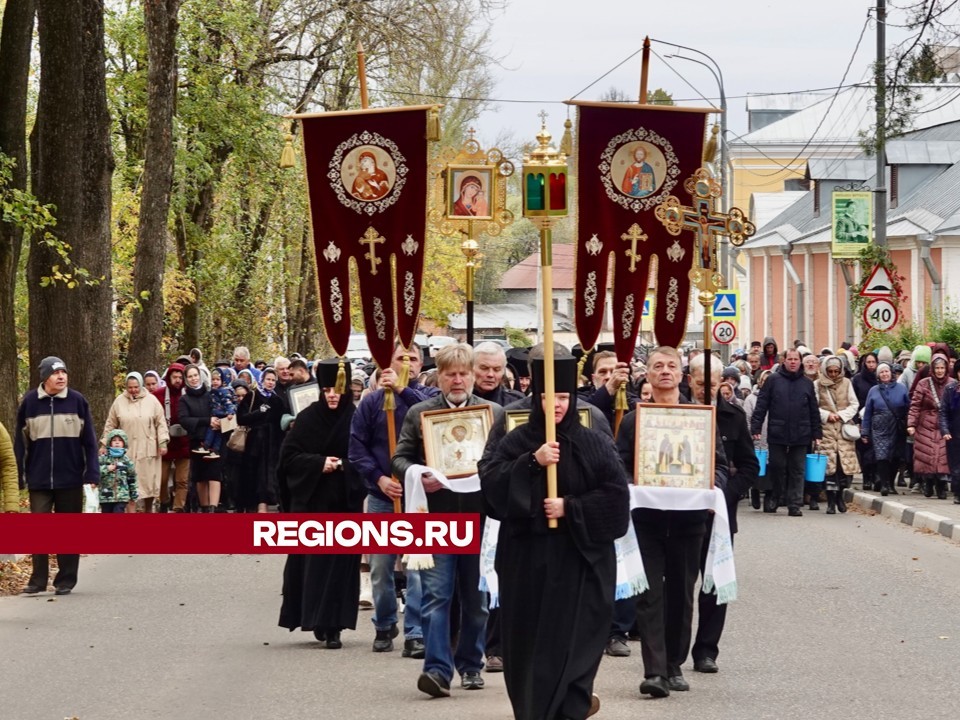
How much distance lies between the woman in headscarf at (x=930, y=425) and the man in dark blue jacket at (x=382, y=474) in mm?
11880

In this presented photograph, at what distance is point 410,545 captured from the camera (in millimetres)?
10180

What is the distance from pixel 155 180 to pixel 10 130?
11.3 ft

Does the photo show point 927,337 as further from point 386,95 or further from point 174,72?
point 174,72

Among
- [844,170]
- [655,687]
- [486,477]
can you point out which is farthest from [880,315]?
[844,170]

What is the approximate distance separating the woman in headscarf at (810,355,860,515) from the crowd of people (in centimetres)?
3

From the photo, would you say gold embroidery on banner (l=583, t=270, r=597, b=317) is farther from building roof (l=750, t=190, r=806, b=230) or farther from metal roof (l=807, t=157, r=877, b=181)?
building roof (l=750, t=190, r=806, b=230)

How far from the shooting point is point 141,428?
19172 millimetres

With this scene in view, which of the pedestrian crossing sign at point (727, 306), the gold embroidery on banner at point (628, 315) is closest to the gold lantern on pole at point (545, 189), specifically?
the gold embroidery on banner at point (628, 315)

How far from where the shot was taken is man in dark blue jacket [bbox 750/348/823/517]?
20.8m

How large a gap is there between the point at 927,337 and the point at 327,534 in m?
21.7

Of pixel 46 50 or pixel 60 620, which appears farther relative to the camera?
pixel 46 50

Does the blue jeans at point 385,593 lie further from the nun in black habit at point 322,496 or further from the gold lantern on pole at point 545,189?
the gold lantern on pole at point 545,189

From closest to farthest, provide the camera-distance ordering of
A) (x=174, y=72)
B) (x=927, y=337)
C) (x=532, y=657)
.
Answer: (x=532, y=657)
(x=174, y=72)
(x=927, y=337)

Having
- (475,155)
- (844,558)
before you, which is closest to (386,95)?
(844,558)
